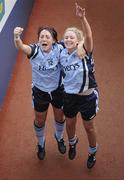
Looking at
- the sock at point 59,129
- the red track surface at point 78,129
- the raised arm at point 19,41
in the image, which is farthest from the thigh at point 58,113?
the raised arm at point 19,41

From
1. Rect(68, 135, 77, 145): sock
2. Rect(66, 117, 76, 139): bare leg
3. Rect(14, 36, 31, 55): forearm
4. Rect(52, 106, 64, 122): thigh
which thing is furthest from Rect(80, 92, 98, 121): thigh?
Rect(14, 36, 31, 55): forearm

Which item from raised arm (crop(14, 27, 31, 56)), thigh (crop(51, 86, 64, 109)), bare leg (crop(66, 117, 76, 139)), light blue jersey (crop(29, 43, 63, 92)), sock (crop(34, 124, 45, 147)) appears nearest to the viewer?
raised arm (crop(14, 27, 31, 56))

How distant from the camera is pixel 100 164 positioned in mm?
3174

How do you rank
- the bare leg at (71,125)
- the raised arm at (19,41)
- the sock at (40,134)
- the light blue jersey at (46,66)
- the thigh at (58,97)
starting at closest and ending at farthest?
1. the raised arm at (19,41)
2. the light blue jersey at (46,66)
3. the thigh at (58,97)
4. the bare leg at (71,125)
5. the sock at (40,134)

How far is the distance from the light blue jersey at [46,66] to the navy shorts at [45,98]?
0.20 feet

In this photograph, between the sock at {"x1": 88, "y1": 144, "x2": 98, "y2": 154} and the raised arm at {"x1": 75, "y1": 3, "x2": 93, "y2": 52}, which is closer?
the raised arm at {"x1": 75, "y1": 3, "x2": 93, "y2": 52}

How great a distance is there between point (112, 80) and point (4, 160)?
1655mm

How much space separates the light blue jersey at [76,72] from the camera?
256 centimetres

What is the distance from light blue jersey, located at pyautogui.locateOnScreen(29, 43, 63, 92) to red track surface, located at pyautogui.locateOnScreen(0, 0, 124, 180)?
2.65 feet

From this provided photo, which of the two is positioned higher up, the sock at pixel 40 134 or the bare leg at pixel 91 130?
the bare leg at pixel 91 130

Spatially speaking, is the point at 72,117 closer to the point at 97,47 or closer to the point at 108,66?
the point at 108,66

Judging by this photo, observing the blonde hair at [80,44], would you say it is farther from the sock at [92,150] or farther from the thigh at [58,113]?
the sock at [92,150]

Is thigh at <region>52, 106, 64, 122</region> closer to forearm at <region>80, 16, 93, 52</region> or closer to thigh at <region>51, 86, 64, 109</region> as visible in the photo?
thigh at <region>51, 86, 64, 109</region>

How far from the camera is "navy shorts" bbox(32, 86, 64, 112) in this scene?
9.03 feet
